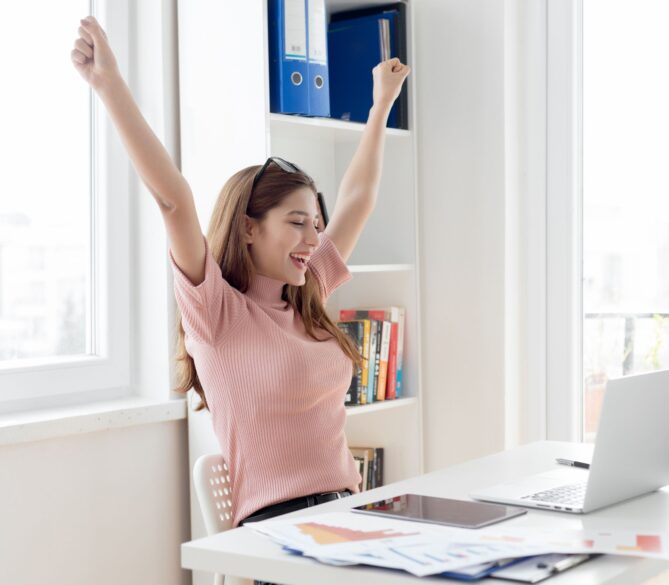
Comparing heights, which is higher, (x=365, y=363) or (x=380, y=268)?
(x=380, y=268)

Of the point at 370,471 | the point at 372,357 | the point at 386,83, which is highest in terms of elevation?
the point at 386,83

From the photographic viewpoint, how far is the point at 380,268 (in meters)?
2.84

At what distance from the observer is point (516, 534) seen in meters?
1.22

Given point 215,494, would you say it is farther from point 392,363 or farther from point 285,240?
point 392,363

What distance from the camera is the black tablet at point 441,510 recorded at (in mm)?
1293

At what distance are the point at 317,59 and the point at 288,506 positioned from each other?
1.30 meters

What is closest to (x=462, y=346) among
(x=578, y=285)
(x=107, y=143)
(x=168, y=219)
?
(x=578, y=285)

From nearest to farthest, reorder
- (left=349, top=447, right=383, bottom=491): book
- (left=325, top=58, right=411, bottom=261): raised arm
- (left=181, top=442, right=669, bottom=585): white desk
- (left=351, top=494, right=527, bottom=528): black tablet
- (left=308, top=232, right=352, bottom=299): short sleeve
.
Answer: (left=181, top=442, right=669, bottom=585): white desk, (left=351, top=494, right=527, bottom=528): black tablet, (left=308, top=232, right=352, bottom=299): short sleeve, (left=325, top=58, right=411, bottom=261): raised arm, (left=349, top=447, right=383, bottom=491): book

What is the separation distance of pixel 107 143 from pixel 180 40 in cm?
35

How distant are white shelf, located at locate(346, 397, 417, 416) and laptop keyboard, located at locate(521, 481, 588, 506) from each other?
123 cm

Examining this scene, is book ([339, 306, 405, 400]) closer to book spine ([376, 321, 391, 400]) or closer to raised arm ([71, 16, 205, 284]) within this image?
book spine ([376, 321, 391, 400])

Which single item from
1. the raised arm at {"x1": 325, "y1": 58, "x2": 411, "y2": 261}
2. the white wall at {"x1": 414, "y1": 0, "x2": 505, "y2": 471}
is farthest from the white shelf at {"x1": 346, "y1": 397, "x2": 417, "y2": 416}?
the raised arm at {"x1": 325, "y1": 58, "x2": 411, "y2": 261}

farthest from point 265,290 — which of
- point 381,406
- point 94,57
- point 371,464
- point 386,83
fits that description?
point 371,464

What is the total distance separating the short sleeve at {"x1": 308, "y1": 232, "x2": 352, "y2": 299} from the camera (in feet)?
7.23
